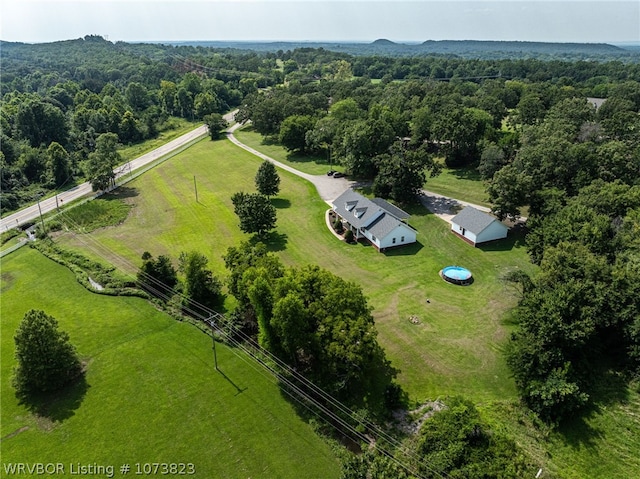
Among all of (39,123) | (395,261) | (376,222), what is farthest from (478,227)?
(39,123)

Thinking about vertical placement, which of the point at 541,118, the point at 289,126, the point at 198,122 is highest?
the point at 541,118

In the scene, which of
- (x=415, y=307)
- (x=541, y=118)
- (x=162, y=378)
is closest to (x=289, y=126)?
(x=541, y=118)

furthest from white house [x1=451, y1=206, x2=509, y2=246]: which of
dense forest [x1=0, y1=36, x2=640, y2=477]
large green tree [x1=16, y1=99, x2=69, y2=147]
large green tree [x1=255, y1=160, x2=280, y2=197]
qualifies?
large green tree [x1=16, y1=99, x2=69, y2=147]

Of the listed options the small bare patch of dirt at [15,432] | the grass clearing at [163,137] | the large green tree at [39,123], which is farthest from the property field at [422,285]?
the large green tree at [39,123]

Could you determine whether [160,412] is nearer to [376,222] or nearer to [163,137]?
[376,222]

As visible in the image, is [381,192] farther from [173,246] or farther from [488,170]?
[173,246]

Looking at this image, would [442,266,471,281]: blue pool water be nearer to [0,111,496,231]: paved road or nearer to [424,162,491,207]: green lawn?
[0,111,496,231]: paved road

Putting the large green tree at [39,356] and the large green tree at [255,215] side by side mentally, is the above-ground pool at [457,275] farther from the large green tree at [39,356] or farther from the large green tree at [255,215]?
the large green tree at [39,356]
